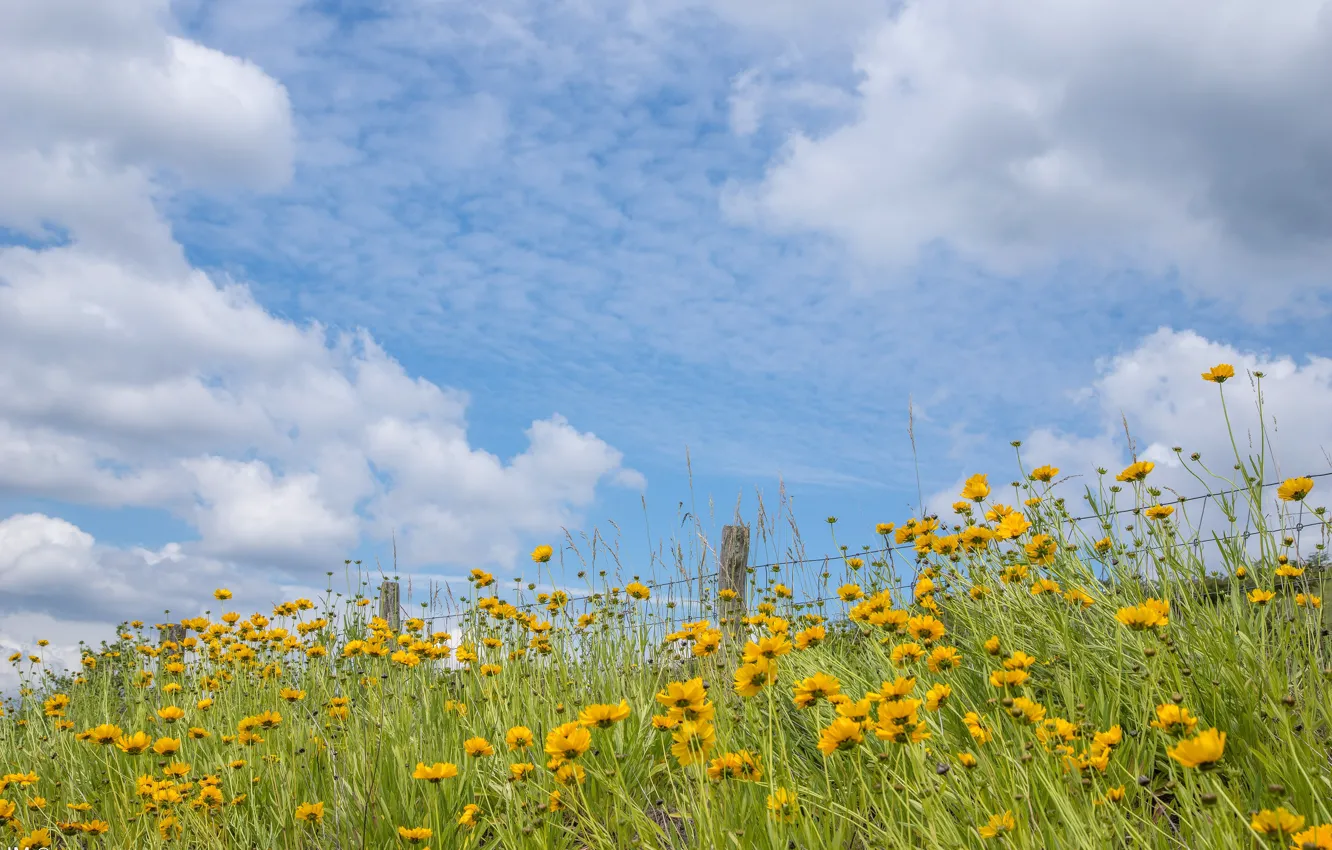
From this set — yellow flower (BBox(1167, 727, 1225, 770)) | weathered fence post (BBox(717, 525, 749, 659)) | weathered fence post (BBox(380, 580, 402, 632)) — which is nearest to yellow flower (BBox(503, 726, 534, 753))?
yellow flower (BBox(1167, 727, 1225, 770))

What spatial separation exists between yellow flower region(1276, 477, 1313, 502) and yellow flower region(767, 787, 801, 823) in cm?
224

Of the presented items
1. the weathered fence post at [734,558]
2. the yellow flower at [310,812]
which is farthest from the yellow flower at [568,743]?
the weathered fence post at [734,558]

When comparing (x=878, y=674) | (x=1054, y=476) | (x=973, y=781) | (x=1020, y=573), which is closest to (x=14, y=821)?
(x=878, y=674)

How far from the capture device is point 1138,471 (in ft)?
13.1

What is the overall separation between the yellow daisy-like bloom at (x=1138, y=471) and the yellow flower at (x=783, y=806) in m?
2.34

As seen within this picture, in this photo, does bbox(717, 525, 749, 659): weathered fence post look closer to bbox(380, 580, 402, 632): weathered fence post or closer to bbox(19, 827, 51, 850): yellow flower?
bbox(380, 580, 402, 632): weathered fence post

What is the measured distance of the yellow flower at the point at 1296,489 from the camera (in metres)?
3.34

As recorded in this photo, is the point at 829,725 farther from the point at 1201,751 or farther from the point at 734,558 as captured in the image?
the point at 734,558

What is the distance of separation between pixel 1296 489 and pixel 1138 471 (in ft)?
2.25

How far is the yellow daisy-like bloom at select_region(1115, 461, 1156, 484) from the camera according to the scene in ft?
13.1

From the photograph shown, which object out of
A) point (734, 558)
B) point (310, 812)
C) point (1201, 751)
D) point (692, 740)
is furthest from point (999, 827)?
point (734, 558)

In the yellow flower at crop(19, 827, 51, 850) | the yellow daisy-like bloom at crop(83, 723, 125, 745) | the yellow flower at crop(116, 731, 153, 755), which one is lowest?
the yellow flower at crop(19, 827, 51, 850)

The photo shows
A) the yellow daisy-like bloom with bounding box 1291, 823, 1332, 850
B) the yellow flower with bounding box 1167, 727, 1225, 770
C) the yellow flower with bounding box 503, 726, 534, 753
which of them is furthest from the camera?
the yellow flower with bounding box 503, 726, 534, 753

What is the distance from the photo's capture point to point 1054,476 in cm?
440
